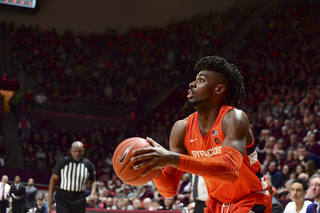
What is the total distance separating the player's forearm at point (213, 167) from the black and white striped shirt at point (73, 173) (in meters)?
4.88

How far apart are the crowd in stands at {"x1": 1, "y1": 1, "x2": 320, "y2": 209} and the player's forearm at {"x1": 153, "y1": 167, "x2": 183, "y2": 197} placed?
6.71 metres

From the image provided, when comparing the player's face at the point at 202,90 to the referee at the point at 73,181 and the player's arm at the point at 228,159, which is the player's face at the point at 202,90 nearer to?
the player's arm at the point at 228,159

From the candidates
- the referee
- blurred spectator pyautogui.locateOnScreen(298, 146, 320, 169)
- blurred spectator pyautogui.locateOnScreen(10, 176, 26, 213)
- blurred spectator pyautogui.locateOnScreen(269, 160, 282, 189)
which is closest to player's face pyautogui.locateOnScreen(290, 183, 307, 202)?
the referee

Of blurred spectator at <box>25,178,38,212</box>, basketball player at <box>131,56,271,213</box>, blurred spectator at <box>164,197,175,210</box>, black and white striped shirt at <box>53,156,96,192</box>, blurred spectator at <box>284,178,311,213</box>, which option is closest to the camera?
basketball player at <box>131,56,271,213</box>

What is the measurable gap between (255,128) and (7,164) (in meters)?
8.52

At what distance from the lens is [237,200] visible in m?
3.17

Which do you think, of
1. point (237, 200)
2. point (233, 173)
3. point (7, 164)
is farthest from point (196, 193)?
point (7, 164)

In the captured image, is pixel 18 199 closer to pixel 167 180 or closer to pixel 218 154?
pixel 167 180

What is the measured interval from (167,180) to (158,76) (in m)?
17.1

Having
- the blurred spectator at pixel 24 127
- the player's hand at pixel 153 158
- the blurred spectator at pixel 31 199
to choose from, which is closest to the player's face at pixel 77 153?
the blurred spectator at pixel 31 199

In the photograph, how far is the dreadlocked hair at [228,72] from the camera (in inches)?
129

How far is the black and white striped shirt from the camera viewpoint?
7184 mm

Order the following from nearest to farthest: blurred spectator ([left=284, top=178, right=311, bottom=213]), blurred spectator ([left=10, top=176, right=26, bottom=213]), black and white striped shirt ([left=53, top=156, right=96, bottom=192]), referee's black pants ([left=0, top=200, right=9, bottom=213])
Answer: blurred spectator ([left=284, top=178, right=311, bottom=213]), black and white striped shirt ([left=53, top=156, right=96, bottom=192]), blurred spectator ([left=10, top=176, right=26, bottom=213]), referee's black pants ([left=0, top=200, right=9, bottom=213])

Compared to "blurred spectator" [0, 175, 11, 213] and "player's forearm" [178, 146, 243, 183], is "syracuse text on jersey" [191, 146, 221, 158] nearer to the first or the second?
"player's forearm" [178, 146, 243, 183]
